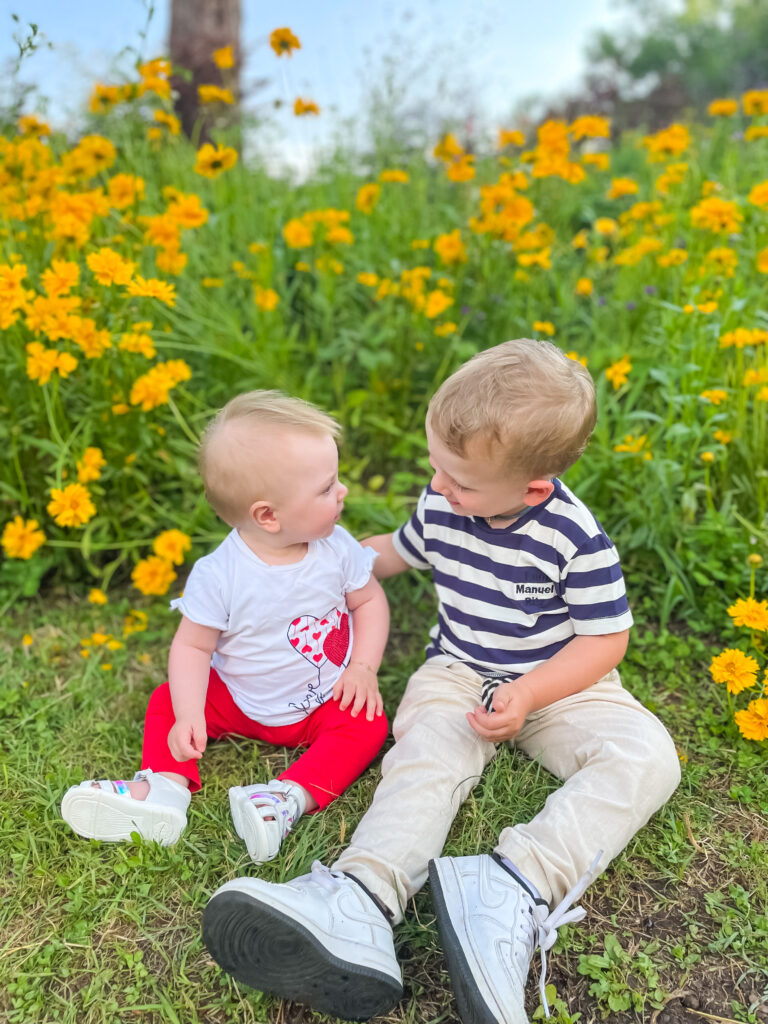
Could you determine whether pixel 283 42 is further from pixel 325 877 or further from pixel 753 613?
pixel 325 877

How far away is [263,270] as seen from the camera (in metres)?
2.79

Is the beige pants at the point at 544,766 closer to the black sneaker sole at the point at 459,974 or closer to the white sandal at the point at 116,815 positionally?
the black sneaker sole at the point at 459,974

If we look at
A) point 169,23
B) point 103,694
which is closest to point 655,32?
point 169,23

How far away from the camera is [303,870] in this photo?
58.5 inches

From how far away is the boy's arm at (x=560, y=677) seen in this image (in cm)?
153

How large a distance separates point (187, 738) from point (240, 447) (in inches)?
23.0

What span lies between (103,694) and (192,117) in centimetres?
423

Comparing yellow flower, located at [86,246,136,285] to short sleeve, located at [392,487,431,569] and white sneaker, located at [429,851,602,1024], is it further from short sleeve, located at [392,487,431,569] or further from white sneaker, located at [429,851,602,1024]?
white sneaker, located at [429,851,602,1024]

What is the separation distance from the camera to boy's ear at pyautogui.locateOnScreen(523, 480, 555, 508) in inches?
59.1

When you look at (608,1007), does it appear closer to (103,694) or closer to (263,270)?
(103,694)

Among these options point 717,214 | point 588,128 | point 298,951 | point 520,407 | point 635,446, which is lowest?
point 298,951

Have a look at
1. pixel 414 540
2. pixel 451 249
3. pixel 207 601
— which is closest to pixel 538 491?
pixel 414 540

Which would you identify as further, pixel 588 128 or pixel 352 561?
pixel 588 128

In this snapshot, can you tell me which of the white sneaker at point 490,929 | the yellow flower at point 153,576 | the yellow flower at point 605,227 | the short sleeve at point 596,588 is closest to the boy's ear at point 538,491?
the short sleeve at point 596,588
